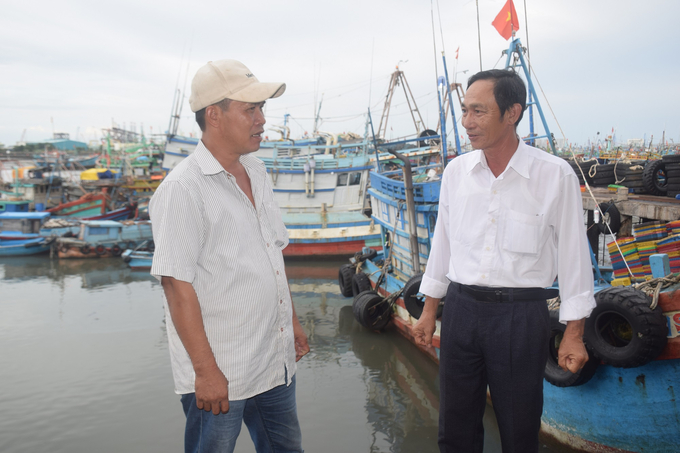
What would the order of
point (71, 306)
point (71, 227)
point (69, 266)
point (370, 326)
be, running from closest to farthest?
point (370, 326), point (71, 306), point (69, 266), point (71, 227)

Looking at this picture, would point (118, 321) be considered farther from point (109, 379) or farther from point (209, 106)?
point (209, 106)

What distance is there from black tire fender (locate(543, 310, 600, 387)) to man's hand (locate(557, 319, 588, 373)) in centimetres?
165

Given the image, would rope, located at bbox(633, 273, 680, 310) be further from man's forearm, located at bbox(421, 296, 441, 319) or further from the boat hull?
man's forearm, located at bbox(421, 296, 441, 319)

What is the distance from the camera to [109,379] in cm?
611

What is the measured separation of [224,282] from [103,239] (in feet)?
55.6

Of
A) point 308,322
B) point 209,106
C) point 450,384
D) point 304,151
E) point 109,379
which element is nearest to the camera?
point 209,106

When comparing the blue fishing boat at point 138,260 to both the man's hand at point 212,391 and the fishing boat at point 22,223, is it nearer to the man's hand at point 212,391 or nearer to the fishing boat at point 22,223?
the fishing boat at point 22,223

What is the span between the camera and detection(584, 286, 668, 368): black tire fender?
2.94 metres

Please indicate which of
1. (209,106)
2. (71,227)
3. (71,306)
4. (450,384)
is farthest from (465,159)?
(71,227)

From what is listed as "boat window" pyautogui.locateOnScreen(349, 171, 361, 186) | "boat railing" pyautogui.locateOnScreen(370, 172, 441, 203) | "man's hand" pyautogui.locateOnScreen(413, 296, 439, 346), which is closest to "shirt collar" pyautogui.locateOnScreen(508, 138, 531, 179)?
"man's hand" pyautogui.locateOnScreen(413, 296, 439, 346)

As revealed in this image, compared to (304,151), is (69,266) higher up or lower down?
lower down

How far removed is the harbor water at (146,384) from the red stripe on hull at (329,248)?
4.25 m

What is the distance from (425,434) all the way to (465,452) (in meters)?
2.82

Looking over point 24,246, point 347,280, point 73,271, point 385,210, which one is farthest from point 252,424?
point 24,246
